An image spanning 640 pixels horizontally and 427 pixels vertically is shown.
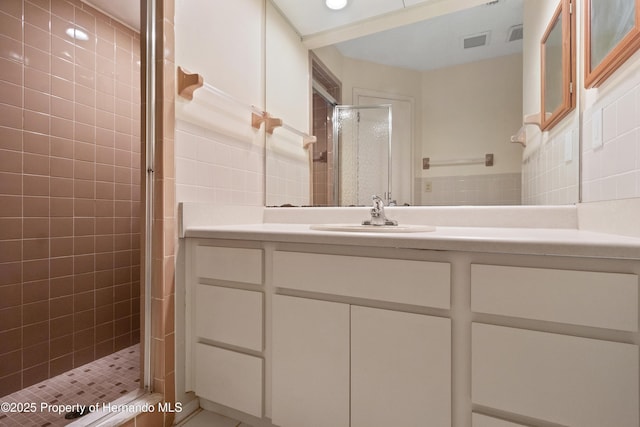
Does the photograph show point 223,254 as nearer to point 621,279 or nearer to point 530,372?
point 530,372

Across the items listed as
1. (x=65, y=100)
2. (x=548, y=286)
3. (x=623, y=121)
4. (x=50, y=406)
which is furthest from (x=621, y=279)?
(x=65, y=100)

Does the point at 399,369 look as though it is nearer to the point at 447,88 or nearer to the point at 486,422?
Answer: the point at 486,422

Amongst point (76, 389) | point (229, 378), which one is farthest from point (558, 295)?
point (76, 389)

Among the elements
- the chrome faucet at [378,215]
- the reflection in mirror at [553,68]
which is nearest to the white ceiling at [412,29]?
the reflection in mirror at [553,68]

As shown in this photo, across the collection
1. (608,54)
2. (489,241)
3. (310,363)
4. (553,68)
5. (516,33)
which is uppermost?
(516,33)

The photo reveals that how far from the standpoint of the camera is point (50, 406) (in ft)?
4.31

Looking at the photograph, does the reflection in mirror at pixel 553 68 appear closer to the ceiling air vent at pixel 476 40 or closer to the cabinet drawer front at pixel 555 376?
the ceiling air vent at pixel 476 40

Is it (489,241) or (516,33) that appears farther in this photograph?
(516,33)

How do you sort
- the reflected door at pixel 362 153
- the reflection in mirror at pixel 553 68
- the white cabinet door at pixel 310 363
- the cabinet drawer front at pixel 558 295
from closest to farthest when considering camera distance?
1. the cabinet drawer front at pixel 558 295
2. the white cabinet door at pixel 310 363
3. the reflection in mirror at pixel 553 68
4. the reflected door at pixel 362 153

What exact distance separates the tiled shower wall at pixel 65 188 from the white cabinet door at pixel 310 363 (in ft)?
4.73

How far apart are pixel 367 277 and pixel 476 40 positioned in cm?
117

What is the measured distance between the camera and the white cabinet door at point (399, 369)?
796mm

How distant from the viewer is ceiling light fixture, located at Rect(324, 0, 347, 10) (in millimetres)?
A: 1602

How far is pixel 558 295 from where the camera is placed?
0.69m
